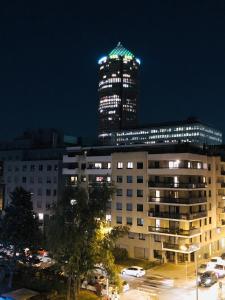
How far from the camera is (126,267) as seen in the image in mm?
58094

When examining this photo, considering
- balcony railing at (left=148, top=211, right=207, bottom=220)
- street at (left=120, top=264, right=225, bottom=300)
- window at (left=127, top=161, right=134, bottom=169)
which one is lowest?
street at (left=120, top=264, right=225, bottom=300)

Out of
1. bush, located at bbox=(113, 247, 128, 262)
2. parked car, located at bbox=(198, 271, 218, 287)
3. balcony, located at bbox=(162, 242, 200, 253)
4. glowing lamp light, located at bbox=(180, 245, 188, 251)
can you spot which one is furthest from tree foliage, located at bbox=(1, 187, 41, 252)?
glowing lamp light, located at bbox=(180, 245, 188, 251)

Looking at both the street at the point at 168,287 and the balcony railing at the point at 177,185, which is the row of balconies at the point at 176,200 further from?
the street at the point at 168,287

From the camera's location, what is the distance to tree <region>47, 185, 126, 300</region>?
3847 cm

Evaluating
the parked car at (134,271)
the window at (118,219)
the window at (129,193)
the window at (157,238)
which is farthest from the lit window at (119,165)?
the parked car at (134,271)

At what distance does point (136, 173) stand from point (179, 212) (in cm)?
1063

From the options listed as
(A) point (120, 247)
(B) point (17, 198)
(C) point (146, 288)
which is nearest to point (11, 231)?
(B) point (17, 198)

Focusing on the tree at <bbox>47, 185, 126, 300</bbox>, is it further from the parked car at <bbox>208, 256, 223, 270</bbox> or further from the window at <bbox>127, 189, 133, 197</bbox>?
the window at <bbox>127, 189, 133, 197</bbox>

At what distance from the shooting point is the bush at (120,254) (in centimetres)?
6355

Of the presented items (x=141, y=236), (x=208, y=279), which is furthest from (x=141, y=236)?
(x=208, y=279)

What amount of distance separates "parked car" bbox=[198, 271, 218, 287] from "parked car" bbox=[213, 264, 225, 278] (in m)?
3.03

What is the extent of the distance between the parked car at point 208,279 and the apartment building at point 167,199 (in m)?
7.88

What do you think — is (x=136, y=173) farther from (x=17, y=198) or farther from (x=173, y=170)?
(x=17, y=198)

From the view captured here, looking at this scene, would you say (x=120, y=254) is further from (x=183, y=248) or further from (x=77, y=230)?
(x=77, y=230)
